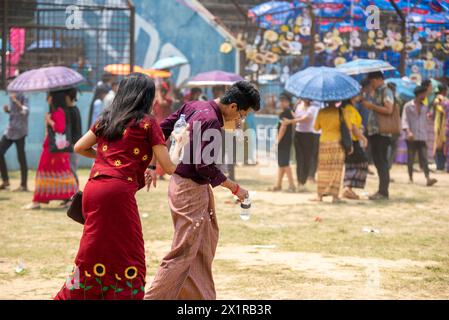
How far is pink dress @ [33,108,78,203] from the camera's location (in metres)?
12.0

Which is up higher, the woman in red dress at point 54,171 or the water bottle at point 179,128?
the water bottle at point 179,128

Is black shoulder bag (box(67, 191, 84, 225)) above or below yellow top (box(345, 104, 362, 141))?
above

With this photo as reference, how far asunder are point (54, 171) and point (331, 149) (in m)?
3.89

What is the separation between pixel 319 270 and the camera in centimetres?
796

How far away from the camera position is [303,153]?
15.0 meters

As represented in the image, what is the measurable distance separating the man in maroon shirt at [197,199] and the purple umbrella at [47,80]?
5.67 m

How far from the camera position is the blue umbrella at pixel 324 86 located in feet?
41.5

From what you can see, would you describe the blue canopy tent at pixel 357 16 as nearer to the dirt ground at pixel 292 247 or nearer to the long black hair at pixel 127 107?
the dirt ground at pixel 292 247

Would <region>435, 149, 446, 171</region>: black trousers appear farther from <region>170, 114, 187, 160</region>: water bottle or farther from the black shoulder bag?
the black shoulder bag

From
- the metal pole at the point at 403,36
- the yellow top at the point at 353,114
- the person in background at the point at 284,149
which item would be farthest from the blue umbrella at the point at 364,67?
the metal pole at the point at 403,36

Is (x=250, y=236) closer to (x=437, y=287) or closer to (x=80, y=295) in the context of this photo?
(x=437, y=287)

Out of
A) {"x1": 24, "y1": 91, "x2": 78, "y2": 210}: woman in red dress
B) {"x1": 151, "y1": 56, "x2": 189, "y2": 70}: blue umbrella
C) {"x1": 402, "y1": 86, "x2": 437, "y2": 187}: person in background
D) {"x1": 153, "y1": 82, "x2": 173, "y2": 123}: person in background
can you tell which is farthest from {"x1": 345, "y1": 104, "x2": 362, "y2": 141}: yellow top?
{"x1": 151, "y1": 56, "x2": 189, "y2": 70}: blue umbrella

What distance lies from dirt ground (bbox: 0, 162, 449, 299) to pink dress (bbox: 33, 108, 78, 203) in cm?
25

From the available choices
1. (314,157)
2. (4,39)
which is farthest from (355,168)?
(4,39)
